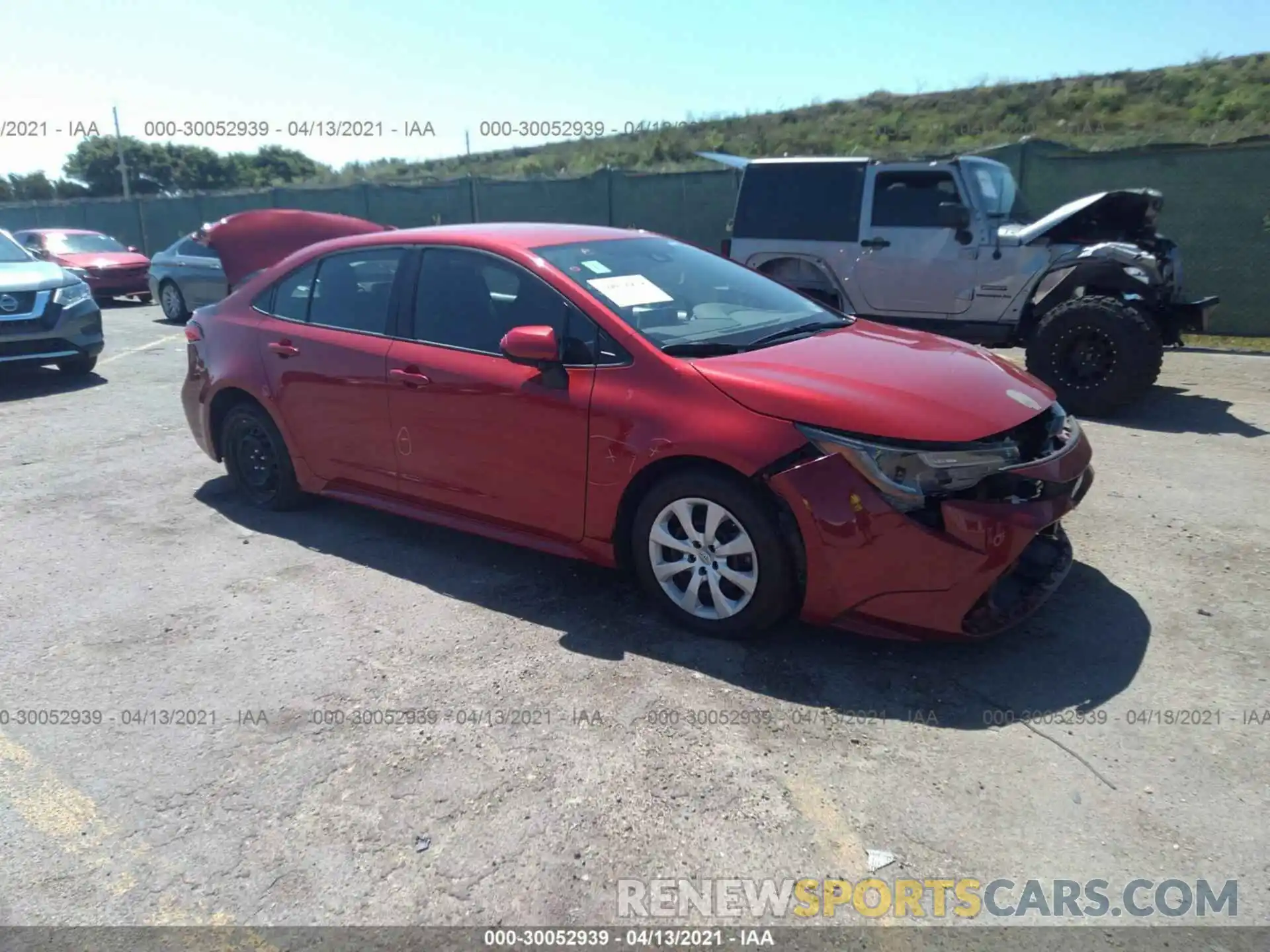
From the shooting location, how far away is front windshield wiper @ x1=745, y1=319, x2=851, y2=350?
408 centimetres

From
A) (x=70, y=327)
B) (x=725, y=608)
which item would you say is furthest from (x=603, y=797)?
(x=70, y=327)

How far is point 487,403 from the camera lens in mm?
4223

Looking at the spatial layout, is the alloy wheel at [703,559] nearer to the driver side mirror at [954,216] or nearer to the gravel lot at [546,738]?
the gravel lot at [546,738]

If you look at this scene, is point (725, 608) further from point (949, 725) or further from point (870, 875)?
point (870, 875)

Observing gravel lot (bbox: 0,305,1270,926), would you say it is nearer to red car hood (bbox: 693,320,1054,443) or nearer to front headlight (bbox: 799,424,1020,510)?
front headlight (bbox: 799,424,1020,510)

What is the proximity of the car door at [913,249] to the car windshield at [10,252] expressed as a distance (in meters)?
8.54

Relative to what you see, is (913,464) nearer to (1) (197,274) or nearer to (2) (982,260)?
(2) (982,260)

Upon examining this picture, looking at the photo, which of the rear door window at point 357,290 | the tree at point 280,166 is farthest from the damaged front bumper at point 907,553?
the tree at point 280,166

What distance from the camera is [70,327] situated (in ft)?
30.9

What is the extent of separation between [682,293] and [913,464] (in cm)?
155

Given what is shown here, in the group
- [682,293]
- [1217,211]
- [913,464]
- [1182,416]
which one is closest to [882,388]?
[913,464]

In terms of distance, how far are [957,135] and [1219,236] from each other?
16.5m

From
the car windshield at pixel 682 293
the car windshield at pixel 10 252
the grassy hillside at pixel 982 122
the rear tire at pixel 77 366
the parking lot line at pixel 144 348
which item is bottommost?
the parking lot line at pixel 144 348

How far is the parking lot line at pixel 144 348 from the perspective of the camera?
11281 mm
